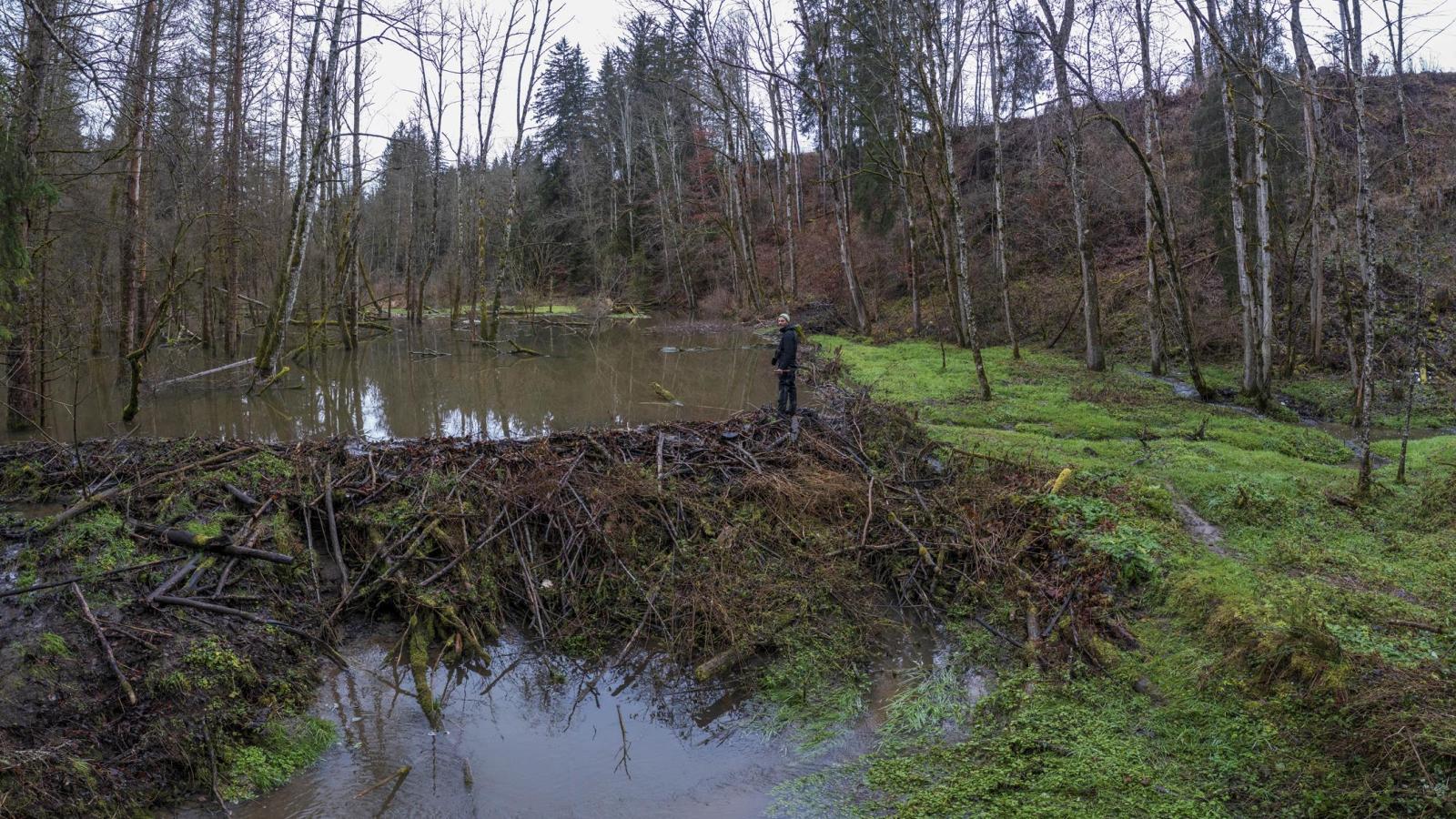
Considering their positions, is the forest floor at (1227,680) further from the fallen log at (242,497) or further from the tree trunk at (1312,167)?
the tree trunk at (1312,167)

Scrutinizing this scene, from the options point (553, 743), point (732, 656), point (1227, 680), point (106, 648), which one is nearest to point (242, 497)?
point (106, 648)

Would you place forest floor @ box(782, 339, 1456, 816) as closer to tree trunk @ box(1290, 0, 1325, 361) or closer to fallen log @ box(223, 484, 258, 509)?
fallen log @ box(223, 484, 258, 509)

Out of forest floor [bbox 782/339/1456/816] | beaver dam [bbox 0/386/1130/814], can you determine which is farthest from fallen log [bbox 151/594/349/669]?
forest floor [bbox 782/339/1456/816]

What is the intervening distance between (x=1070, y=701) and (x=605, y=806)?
3.27 m

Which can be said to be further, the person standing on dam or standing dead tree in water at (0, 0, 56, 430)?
the person standing on dam

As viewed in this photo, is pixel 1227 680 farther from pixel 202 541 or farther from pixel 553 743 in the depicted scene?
pixel 202 541

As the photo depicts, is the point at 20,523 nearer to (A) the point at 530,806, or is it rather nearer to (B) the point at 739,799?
(A) the point at 530,806

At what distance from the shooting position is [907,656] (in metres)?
6.76

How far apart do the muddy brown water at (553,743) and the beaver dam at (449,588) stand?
1.4 inches

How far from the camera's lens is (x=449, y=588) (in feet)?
23.6

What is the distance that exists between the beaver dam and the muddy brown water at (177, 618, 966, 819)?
0.12ft

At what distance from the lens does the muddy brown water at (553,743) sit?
4.94 meters

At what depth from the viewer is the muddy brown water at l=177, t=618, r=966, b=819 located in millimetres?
4938

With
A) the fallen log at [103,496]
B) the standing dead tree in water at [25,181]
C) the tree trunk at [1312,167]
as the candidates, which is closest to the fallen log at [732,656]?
the standing dead tree in water at [25,181]
